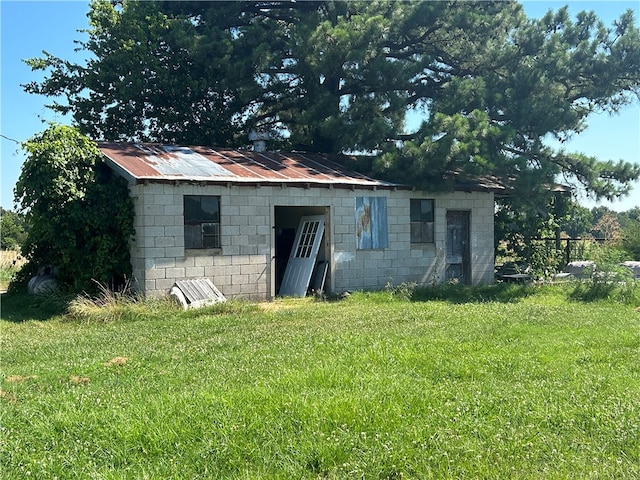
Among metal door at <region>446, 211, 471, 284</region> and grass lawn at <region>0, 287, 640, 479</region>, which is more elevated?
metal door at <region>446, 211, 471, 284</region>

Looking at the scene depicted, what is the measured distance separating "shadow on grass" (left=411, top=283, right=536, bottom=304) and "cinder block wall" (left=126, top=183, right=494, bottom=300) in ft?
4.16

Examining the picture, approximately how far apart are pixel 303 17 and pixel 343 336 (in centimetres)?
1417

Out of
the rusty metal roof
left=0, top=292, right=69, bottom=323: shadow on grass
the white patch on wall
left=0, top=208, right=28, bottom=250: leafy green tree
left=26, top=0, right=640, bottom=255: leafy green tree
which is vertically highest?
left=26, top=0, right=640, bottom=255: leafy green tree

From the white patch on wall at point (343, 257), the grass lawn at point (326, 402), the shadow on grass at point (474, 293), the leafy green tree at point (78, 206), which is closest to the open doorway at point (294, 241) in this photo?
the white patch on wall at point (343, 257)

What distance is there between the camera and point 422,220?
54.9 ft

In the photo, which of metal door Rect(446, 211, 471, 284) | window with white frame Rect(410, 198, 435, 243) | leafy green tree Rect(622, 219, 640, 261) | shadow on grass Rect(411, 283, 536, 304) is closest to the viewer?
shadow on grass Rect(411, 283, 536, 304)

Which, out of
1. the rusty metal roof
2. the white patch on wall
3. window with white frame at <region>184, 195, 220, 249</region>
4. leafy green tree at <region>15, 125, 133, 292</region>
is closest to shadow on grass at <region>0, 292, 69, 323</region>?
leafy green tree at <region>15, 125, 133, 292</region>

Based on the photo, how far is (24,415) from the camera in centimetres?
517

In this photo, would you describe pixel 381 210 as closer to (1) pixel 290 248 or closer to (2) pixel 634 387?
(1) pixel 290 248

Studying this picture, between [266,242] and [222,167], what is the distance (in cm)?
214

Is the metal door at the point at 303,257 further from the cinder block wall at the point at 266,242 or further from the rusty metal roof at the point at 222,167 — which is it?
the rusty metal roof at the point at 222,167

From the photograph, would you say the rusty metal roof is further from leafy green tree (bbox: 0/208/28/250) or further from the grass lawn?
leafy green tree (bbox: 0/208/28/250)

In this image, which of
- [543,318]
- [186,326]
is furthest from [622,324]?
[186,326]

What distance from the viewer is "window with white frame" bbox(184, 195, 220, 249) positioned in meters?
13.3
